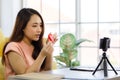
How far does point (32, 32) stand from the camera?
1752 mm

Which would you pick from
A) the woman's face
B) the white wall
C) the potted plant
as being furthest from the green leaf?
the woman's face

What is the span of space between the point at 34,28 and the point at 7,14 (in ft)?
6.90

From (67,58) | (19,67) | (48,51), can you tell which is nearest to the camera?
(48,51)

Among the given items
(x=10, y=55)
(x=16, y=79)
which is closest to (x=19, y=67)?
(x=10, y=55)

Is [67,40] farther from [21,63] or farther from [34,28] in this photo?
[21,63]

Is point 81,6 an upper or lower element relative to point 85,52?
upper

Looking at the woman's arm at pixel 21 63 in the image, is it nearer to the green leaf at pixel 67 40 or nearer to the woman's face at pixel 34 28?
the woman's face at pixel 34 28

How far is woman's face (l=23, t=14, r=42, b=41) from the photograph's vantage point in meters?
1.75

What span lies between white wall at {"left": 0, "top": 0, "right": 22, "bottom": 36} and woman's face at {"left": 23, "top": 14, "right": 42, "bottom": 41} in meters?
2.01

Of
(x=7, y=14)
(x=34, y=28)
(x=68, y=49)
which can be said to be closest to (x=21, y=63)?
(x=34, y=28)

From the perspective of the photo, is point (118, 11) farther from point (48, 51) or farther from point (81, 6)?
point (48, 51)

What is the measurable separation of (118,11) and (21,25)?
5.70 feet

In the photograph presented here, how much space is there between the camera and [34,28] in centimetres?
176

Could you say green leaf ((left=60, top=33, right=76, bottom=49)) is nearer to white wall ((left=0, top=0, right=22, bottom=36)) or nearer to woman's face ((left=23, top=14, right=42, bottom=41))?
white wall ((left=0, top=0, right=22, bottom=36))
